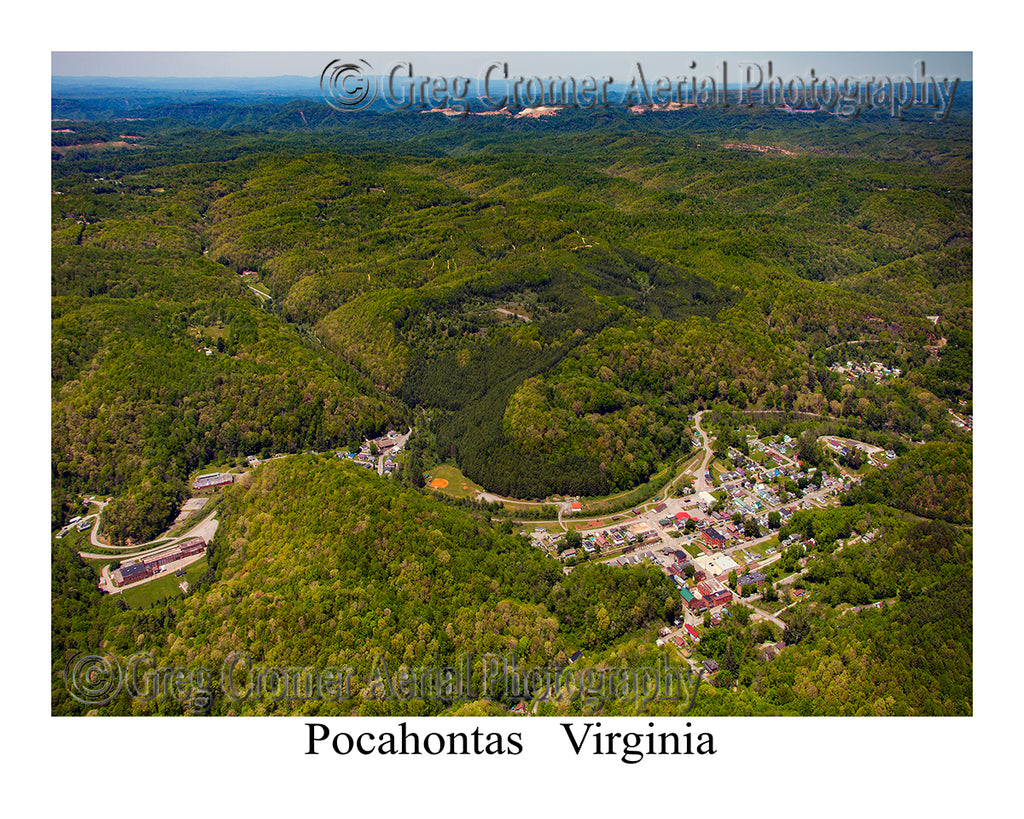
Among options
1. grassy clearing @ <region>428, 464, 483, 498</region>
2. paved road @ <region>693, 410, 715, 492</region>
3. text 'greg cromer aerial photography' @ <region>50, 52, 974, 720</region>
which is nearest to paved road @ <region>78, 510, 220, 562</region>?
text 'greg cromer aerial photography' @ <region>50, 52, 974, 720</region>

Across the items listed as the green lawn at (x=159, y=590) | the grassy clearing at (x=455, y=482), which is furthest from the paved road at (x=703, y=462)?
the green lawn at (x=159, y=590)

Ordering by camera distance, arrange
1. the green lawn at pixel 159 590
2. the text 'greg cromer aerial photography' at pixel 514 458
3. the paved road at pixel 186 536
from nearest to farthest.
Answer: the text 'greg cromer aerial photography' at pixel 514 458
the green lawn at pixel 159 590
the paved road at pixel 186 536

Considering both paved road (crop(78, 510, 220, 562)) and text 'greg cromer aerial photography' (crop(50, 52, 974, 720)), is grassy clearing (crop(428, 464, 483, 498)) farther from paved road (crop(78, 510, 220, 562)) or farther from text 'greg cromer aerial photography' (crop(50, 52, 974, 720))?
paved road (crop(78, 510, 220, 562))

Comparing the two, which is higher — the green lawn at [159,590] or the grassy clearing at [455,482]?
the grassy clearing at [455,482]

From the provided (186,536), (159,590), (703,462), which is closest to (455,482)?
(186,536)

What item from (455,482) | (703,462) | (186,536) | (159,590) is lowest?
(159,590)

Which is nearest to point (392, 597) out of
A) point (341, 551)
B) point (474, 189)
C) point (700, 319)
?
point (341, 551)

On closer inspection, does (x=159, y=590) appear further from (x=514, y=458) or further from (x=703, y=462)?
(x=703, y=462)

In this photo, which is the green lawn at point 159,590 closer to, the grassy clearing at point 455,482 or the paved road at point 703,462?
the grassy clearing at point 455,482

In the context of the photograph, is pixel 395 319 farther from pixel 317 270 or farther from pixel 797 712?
pixel 797 712

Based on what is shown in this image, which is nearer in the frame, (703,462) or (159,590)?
(159,590)
